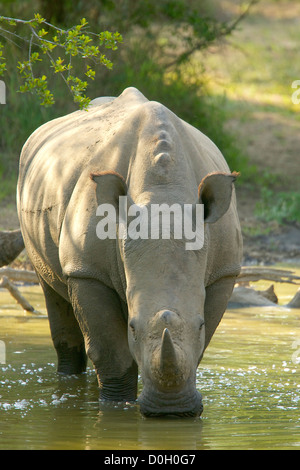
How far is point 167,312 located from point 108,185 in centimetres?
86

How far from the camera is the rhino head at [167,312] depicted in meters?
4.77

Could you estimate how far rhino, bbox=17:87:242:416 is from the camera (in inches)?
192

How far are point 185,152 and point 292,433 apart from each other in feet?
5.75

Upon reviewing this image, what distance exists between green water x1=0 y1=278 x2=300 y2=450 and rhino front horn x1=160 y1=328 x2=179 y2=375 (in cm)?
44

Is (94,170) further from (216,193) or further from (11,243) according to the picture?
(11,243)

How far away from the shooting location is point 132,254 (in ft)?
16.8

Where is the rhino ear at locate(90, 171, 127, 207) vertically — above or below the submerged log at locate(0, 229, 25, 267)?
above

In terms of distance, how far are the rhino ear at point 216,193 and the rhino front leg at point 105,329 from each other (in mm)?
925

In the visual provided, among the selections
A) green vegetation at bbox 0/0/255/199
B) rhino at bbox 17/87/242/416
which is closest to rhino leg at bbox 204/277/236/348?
rhino at bbox 17/87/242/416

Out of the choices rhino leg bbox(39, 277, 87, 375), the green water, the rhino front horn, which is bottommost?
the green water

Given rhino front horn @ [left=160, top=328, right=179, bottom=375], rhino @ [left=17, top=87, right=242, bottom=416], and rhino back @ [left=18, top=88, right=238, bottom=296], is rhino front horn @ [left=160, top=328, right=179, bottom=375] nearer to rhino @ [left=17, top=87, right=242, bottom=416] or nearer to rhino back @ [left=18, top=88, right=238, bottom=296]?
rhino @ [left=17, top=87, right=242, bottom=416]

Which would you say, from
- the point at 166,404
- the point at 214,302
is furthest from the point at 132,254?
the point at 214,302

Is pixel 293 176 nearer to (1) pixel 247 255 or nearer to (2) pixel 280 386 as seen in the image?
(1) pixel 247 255

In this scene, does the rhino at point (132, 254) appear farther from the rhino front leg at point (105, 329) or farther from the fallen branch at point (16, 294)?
the fallen branch at point (16, 294)
